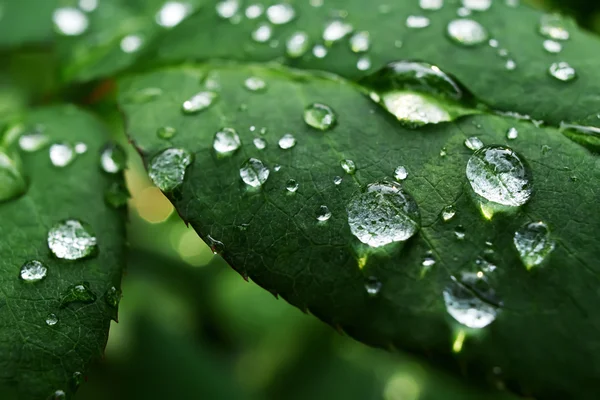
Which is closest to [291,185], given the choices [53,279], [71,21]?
[53,279]

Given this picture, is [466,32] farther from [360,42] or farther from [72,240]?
[72,240]

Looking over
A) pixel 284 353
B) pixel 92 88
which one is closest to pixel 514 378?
pixel 92 88

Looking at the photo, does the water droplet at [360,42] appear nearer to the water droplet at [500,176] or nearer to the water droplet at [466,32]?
the water droplet at [466,32]

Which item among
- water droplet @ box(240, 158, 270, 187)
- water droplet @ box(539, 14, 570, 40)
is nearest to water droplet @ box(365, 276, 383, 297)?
water droplet @ box(240, 158, 270, 187)

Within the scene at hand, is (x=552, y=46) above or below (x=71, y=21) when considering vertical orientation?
above

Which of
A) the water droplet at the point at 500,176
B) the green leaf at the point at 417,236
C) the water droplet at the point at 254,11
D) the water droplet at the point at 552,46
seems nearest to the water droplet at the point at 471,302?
the green leaf at the point at 417,236

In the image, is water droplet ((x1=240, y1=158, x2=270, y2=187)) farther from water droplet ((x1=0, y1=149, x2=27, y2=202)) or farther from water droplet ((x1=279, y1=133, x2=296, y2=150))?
water droplet ((x1=0, y1=149, x2=27, y2=202))
